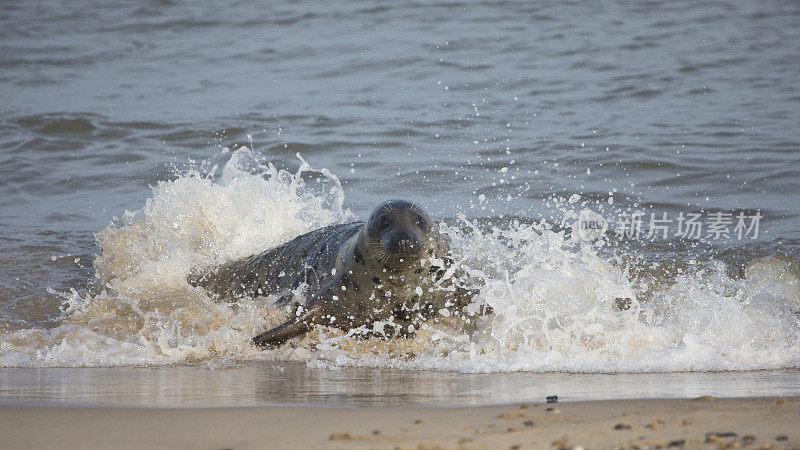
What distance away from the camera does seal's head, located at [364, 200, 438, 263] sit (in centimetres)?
554

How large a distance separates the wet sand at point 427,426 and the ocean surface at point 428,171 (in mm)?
731

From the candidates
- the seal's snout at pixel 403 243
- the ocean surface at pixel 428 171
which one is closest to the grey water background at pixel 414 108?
the ocean surface at pixel 428 171

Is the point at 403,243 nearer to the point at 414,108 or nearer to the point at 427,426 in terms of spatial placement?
the point at 427,426

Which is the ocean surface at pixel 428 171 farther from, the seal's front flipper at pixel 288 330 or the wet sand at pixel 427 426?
the wet sand at pixel 427 426

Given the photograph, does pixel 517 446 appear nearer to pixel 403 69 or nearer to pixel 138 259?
pixel 138 259

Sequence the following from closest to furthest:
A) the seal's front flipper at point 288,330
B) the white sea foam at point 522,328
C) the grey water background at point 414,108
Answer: the white sea foam at point 522,328 → the seal's front flipper at point 288,330 → the grey water background at point 414,108

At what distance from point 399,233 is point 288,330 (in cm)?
99

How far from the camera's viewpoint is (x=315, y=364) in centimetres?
527

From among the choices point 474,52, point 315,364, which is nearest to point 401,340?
point 315,364

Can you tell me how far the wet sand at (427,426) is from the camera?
117 inches

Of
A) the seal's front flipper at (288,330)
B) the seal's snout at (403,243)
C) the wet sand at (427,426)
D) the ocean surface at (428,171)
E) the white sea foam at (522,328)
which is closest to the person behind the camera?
the wet sand at (427,426)

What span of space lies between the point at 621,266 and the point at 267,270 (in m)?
3.19

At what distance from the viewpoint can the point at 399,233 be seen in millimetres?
5539

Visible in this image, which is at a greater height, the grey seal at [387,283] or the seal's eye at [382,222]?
the seal's eye at [382,222]
